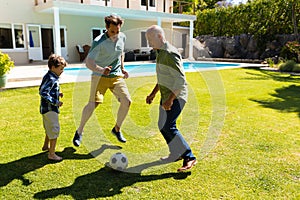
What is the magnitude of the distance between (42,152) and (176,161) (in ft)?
5.15

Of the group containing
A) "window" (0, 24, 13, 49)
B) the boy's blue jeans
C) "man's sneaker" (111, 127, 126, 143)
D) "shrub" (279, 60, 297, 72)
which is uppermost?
"window" (0, 24, 13, 49)

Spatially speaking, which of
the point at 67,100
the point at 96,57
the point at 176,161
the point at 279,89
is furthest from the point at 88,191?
the point at 279,89

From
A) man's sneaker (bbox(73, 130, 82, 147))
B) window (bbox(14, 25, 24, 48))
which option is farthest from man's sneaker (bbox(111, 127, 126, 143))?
window (bbox(14, 25, 24, 48))

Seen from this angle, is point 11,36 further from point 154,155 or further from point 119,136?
point 154,155

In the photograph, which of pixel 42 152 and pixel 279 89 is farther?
pixel 279 89

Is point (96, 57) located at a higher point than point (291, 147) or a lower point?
higher

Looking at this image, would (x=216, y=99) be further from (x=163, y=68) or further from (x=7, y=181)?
(x=7, y=181)

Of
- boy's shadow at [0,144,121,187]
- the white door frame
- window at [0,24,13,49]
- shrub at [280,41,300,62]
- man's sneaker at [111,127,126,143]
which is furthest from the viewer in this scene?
the white door frame

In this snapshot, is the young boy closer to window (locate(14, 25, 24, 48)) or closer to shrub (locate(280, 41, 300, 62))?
window (locate(14, 25, 24, 48))

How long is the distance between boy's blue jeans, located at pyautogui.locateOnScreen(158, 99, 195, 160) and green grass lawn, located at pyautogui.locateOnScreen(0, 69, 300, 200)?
7.6 inches

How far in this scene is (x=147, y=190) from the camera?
2.42 m

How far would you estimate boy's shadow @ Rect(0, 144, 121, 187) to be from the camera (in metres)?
2.57

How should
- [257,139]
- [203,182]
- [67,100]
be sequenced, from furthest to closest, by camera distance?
[67,100]
[257,139]
[203,182]

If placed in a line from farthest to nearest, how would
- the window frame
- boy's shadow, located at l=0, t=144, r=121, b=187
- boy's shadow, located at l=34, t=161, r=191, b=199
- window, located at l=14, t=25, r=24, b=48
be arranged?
window, located at l=14, t=25, r=24, b=48 < the window frame < boy's shadow, located at l=0, t=144, r=121, b=187 < boy's shadow, located at l=34, t=161, r=191, b=199
